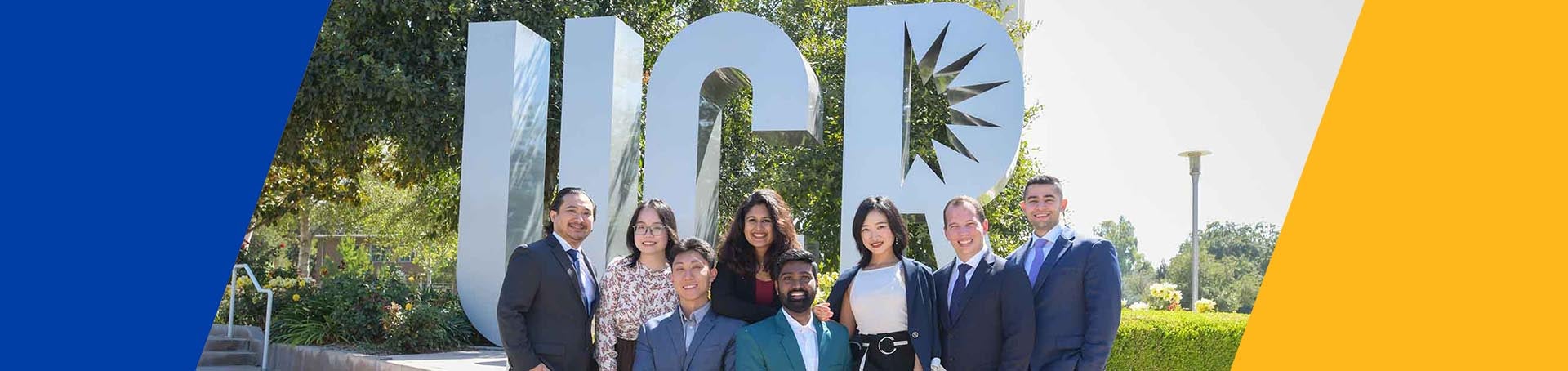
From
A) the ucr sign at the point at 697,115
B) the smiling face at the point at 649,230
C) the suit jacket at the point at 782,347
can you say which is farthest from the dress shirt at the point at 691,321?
the ucr sign at the point at 697,115

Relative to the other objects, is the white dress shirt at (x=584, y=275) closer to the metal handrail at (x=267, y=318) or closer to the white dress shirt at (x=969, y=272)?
the white dress shirt at (x=969, y=272)

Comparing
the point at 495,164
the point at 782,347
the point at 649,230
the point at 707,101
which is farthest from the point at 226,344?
the point at 782,347

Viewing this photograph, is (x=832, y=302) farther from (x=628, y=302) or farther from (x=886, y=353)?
(x=628, y=302)

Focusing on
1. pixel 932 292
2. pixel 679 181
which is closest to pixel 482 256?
pixel 679 181

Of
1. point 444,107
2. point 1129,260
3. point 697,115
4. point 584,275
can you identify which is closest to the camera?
point 584,275

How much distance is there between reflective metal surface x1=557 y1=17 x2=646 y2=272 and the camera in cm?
894

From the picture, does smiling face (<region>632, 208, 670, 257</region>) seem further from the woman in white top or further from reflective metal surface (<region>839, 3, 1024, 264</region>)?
reflective metal surface (<region>839, 3, 1024, 264</region>)

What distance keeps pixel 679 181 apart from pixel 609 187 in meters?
0.72

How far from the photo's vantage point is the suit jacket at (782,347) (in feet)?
14.6

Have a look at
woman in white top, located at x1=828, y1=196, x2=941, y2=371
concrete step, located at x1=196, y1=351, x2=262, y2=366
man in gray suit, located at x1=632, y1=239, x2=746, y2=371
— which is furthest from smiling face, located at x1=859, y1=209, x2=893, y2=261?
concrete step, located at x1=196, y1=351, x2=262, y2=366

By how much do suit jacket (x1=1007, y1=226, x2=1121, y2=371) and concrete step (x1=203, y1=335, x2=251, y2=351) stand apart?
382 inches

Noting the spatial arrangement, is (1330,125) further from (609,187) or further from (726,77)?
(609,187)

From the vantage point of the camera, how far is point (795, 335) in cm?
446

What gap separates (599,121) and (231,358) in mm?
5282
